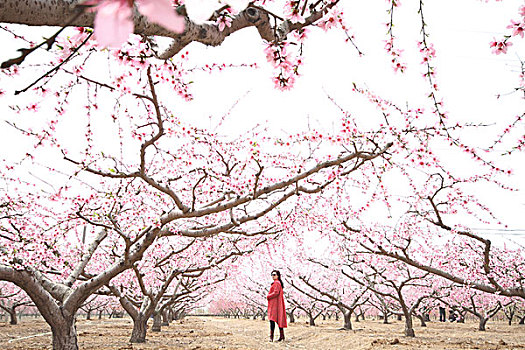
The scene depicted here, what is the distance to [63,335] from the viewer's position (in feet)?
14.4

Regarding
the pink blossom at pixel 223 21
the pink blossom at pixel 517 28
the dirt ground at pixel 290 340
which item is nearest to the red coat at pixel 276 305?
the dirt ground at pixel 290 340

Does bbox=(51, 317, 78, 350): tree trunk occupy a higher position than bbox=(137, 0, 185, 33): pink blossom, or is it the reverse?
bbox=(137, 0, 185, 33): pink blossom

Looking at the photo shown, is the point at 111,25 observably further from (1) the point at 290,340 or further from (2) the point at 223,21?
(1) the point at 290,340

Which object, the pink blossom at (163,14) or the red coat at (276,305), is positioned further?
the red coat at (276,305)

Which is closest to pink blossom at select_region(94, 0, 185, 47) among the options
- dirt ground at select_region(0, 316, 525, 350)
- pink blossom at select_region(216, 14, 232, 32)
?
pink blossom at select_region(216, 14, 232, 32)

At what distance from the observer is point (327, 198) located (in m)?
7.40

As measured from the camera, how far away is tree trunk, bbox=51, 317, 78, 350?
4.36 m

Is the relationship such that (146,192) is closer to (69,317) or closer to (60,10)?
(69,317)

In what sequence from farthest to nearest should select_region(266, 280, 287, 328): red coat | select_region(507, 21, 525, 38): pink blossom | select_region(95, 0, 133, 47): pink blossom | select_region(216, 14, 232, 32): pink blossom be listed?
select_region(266, 280, 287, 328): red coat < select_region(507, 21, 525, 38): pink blossom < select_region(216, 14, 232, 32): pink blossom < select_region(95, 0, 133, 47): pink blossom

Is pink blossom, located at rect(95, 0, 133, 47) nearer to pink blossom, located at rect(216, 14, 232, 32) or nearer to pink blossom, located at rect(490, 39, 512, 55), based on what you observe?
pink blossom, located at rect(216, 14, 232, 32)

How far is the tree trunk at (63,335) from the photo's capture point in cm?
436

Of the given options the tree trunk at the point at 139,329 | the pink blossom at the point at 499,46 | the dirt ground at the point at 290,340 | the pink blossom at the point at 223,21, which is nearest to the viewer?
the pink blossom at the point at 223,21

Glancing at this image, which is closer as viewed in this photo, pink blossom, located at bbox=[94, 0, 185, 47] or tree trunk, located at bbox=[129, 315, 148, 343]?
pink blossom, located at bbox=[94, 0, 185, 47]

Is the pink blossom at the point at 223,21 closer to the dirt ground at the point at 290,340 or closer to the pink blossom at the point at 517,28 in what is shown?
the pink blossom at the point at 517,28
